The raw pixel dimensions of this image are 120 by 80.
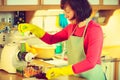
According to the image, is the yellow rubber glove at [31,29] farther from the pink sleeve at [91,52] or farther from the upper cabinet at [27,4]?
the upper cabinet at [27,4]

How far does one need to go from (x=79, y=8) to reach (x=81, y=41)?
27 cm

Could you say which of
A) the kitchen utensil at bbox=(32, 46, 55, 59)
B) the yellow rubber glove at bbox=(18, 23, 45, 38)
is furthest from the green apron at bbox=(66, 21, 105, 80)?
the kitchen utensil at bbox=(32, 46, 55, 59)

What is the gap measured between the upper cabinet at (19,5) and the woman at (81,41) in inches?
29.4

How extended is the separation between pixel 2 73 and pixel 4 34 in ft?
1.57

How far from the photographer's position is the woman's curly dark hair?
2.27 m

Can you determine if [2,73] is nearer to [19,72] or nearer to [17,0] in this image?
[19,72]

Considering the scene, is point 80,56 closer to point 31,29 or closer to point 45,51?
point 31,29

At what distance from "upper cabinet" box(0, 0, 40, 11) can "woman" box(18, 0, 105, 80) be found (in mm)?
747

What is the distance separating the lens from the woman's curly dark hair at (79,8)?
227cm

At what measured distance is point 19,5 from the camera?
127 inches

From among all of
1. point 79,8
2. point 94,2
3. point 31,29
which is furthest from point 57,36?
point 94,2

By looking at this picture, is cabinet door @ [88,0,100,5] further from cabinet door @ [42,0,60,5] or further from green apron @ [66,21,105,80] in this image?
green apron @ [66,21,105,80]

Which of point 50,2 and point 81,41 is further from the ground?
point 50,2

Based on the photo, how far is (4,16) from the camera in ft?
11.5
